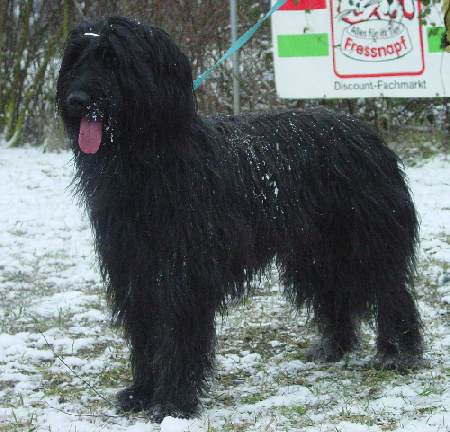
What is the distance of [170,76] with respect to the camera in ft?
11.1

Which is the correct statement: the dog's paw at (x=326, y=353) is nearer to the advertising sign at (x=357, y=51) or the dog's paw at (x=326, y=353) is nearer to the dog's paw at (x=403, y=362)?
the dog's paw at (x=403, y=362)

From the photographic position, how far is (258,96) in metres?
10.0

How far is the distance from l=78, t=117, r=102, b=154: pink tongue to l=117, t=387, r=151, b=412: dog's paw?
1.13 meters

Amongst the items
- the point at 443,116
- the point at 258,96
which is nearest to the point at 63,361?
the point at 258,96

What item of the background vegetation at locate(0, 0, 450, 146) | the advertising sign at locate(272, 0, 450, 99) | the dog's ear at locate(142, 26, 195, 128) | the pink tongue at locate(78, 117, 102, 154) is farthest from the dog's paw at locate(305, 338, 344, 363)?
the background vegetation at locate(0, 0, 450, 146)

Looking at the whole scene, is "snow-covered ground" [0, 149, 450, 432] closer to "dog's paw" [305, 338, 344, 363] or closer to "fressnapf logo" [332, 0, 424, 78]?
"dog's paw" [305, 338, 344, 363]

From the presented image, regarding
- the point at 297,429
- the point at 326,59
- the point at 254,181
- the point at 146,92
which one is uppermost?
the point at 326,59

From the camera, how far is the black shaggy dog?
3.33m

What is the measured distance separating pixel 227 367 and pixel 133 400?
73cm

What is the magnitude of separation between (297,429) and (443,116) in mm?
7263

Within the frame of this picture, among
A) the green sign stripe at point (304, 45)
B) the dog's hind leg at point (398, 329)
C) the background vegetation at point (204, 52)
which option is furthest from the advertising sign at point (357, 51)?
the dog's hind leg at point (398, 329)

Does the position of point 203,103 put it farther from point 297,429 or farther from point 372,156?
point 297,429

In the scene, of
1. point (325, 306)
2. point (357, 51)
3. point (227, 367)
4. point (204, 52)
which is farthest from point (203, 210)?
point (204, 52)

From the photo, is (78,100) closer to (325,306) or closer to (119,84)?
(119,84)
